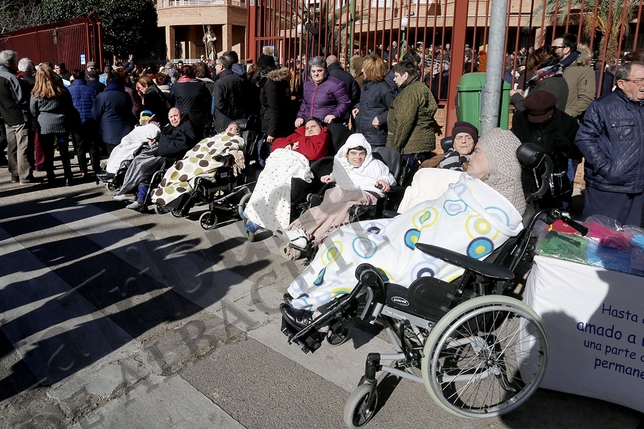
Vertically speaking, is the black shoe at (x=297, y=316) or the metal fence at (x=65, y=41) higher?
the metal fence at (x=65, y=41)

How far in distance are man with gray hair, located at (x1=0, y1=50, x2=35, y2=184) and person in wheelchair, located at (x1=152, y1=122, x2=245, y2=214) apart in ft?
10.1

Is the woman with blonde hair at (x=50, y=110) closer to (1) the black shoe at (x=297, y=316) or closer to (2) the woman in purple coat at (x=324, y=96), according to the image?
(2) the woman in purple coat at (x=324, y=96)

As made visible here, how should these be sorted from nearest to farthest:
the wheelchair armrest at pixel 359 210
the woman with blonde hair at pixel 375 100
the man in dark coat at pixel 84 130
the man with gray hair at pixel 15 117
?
the wheelchair armrest at pixel 359 210, the woman with blonde hair at pixel 375 100, the man with gray hair at pixel 15 117, the man in dark coat at pixel 84 130

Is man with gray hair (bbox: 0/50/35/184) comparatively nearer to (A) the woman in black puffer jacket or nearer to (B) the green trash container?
(A) the woman in black puffer jacket

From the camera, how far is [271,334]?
405 cm

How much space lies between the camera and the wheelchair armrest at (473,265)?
2836 mm

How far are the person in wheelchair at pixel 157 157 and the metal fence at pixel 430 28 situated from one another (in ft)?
8.82

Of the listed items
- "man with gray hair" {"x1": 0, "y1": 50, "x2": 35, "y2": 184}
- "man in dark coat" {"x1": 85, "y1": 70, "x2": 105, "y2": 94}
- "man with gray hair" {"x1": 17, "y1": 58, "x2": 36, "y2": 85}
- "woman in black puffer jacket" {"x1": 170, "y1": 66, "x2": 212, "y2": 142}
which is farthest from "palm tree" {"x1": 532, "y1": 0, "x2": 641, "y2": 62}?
"man with gray hair" {"x1": 17, "y1": 58, "x2": 36, "y2": 85}

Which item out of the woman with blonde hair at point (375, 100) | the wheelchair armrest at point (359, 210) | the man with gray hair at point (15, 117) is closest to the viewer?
the wheelchair armrest at point (359, 210)

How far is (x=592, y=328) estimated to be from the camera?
3.15m

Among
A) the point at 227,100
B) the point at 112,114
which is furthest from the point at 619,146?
the point at 112,114

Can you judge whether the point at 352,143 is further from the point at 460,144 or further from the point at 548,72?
the point at 548,72

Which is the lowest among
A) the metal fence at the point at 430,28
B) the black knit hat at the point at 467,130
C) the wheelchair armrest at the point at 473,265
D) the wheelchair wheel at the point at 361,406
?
the wheelchair wheel at the point at 361,406

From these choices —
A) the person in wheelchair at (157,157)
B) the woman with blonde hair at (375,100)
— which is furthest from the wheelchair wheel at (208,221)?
the woman with blonde hair at (375,100)
